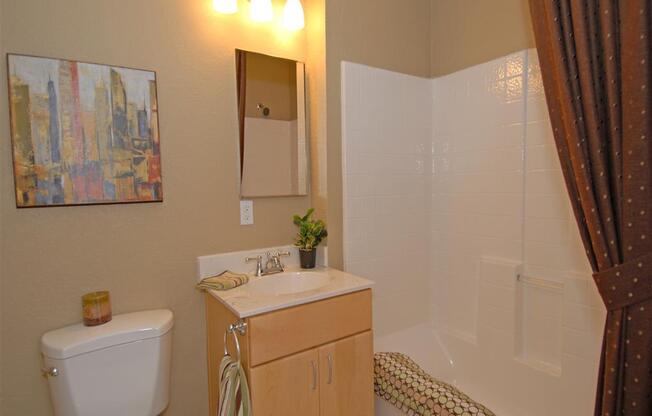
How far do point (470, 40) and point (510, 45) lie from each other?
255mm

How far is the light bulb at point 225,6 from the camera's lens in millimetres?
1624

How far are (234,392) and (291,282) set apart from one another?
1.96 feet

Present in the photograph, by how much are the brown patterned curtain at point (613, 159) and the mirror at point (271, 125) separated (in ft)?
3.78

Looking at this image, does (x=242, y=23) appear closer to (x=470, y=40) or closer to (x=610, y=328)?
(x=470, y=40)

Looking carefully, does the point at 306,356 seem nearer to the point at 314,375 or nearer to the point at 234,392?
the point at 314,375

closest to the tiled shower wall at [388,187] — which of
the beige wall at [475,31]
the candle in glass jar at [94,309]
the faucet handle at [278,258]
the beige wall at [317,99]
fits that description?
the beige wall at [317,99]

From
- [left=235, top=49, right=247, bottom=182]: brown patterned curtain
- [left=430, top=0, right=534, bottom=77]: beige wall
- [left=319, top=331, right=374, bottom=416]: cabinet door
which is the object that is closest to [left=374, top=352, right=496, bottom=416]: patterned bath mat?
[left=319, top=331, right=374, bottom=416]: cabinet door

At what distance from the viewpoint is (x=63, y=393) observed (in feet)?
4.04

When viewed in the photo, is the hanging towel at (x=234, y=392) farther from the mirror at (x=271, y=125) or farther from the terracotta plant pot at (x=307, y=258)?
the mirror at (x=271, y=125)

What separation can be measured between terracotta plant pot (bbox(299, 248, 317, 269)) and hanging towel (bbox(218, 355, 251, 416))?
0.64m

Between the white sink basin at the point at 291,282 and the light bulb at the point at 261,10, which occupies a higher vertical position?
the light bulb at the point at 261,10

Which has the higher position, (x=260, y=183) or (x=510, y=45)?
(x=510, y=45)


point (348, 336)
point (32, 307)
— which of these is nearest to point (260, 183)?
point (348, 336)

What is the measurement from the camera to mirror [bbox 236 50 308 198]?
178cm
